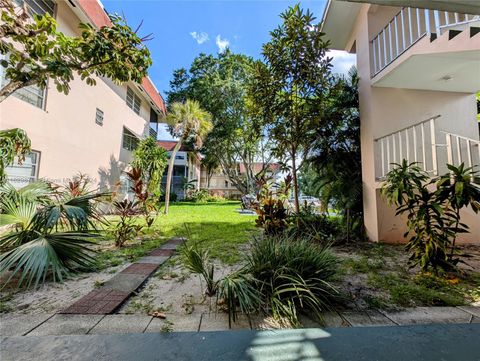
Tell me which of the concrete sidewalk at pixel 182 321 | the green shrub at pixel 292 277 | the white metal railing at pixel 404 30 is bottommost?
the concrete sidewalk at pixel 182 321

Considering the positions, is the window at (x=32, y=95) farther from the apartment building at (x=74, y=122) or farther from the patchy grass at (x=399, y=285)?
the patchy grass at (x=399, y=285)

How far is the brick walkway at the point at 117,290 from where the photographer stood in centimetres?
267

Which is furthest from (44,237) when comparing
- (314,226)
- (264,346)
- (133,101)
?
(133,101)

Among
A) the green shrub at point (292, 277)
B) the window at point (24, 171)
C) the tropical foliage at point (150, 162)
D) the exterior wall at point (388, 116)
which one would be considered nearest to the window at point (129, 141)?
the tropical foliage at point (150, 162)

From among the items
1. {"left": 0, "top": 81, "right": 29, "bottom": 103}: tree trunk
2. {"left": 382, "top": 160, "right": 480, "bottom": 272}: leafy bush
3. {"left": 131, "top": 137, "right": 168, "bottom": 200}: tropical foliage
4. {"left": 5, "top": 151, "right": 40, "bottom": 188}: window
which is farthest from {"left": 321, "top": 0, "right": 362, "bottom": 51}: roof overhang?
{"left": 131, "top": 137, "right": 168, "bottom": 200}: tropical foliage

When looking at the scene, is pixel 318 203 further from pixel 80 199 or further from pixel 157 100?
pixel 157 100

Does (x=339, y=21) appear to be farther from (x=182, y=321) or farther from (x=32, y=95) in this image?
(x=32, y=95)

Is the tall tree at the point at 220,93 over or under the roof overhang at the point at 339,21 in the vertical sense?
over

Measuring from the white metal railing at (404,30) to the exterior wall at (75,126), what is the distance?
9652 millimetres

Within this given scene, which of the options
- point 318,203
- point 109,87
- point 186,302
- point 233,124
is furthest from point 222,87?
point 186,302

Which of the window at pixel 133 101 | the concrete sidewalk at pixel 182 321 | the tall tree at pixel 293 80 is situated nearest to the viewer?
the concrete sidewalk at pixel 182 321

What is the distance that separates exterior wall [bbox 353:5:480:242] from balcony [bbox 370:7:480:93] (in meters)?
0.23

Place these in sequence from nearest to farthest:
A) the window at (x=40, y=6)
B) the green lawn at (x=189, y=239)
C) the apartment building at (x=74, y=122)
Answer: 1. the green lawn at (x=189, y=239)
2. the window at (x=40, y=6)
3. the apartment building at (x=74, y=122)

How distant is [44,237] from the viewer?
11.6ft
